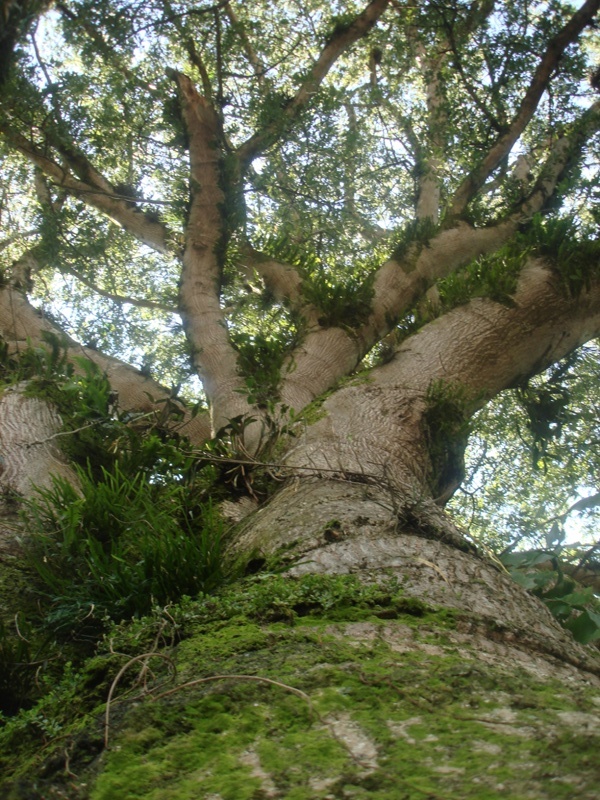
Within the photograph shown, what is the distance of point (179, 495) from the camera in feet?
11.2

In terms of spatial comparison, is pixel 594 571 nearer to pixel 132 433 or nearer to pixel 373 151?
pixel 132 433

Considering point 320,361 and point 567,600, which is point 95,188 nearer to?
point 320,361

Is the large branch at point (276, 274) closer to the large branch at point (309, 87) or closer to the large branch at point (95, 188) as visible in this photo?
the large branch at point (95, 188)

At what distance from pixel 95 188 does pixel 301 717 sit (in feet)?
21.1

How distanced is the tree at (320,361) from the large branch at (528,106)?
29 millimetres

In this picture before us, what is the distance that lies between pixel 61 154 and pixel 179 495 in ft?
15.7

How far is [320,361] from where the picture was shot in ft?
16.7

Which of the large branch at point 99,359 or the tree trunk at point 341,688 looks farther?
the large branch at point 99,359

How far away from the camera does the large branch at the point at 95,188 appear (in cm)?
677

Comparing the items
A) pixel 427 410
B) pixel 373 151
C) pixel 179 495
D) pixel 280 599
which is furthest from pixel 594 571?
pixel 373 151

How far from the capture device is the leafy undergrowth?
116 centimetres

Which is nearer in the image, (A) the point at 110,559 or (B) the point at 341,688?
(B) the point at 341,688

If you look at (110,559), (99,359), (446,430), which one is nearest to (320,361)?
(446,430)

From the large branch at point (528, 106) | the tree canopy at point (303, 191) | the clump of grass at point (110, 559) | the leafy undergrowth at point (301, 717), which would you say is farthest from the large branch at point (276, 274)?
the leafy undergrowth at point (301, 717)
